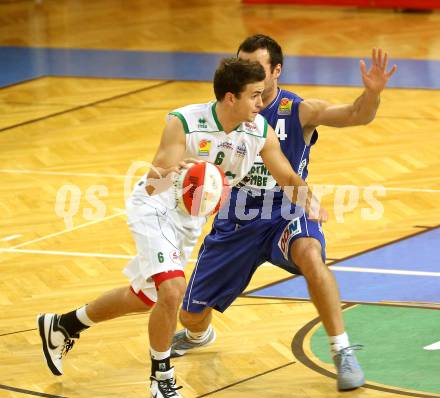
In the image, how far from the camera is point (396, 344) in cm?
689

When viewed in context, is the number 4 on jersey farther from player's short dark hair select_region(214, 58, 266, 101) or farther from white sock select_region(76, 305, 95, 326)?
white sock select_region(76, 305, 95, 326)

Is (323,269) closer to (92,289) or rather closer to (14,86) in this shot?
(92,289)

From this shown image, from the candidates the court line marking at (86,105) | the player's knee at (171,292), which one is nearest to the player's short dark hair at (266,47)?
the player's knee at (171,292)

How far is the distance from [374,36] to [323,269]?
12477 millimetres

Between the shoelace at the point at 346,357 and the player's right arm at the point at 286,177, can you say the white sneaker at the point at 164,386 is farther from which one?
the player's right arm at the point at 286,177

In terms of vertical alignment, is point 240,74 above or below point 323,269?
above

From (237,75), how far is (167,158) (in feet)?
1.88

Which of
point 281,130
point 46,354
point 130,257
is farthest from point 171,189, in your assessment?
point 130,257

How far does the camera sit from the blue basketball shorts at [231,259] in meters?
6.65

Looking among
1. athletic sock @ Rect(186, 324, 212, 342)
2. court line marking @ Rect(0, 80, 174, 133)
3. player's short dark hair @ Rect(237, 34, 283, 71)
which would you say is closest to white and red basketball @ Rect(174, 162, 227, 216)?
player's short dark hair @ Rect(237, 34, 283, 71)

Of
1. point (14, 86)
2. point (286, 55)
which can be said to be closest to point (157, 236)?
point (14, 86)

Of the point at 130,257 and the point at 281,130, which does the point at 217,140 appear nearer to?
the point at 281,130

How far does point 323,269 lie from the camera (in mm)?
6289

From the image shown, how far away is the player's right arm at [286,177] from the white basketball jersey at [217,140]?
0.19 ft
